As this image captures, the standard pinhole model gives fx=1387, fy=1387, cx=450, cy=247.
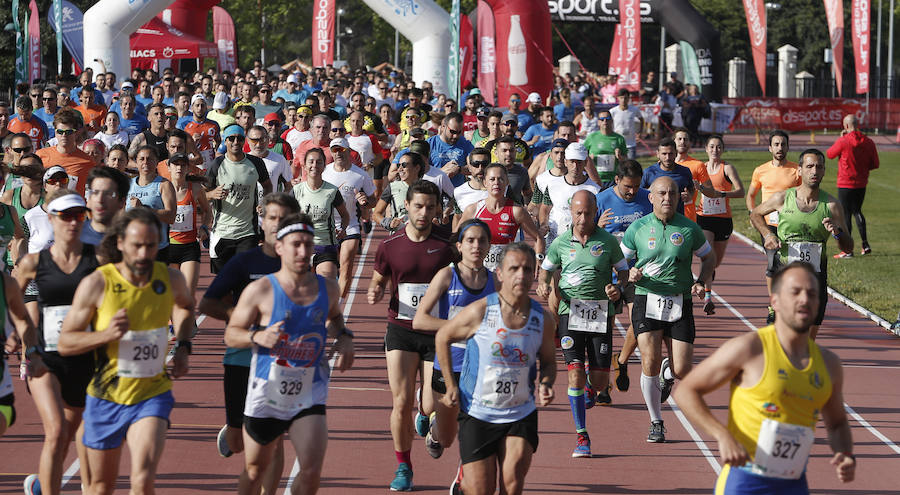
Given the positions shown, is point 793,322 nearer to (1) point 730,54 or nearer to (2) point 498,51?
(2) point 498,51

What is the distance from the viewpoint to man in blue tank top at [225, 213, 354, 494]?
6.46 m

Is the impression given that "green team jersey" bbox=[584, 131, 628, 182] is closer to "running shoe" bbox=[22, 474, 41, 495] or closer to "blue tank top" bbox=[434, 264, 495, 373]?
"blue tank top" bbox=[434, 264, 495, 373]

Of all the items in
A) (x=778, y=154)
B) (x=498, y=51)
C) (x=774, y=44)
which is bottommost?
(x=778, y=154)

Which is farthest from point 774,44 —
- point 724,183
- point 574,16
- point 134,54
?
point 724,183

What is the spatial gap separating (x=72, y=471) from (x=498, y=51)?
78.1 ft

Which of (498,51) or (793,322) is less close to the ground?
(498,51)

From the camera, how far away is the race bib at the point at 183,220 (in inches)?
458

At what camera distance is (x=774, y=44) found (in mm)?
79875

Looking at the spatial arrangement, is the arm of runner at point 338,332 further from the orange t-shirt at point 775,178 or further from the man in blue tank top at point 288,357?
the orange t-shirt at point 775,178

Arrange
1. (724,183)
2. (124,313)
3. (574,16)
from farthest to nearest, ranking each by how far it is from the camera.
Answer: (574,16) → (724,183) → (124,313)

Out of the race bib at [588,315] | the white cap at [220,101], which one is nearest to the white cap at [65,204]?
the race bib at [588,315]

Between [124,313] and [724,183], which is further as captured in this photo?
[724,183]

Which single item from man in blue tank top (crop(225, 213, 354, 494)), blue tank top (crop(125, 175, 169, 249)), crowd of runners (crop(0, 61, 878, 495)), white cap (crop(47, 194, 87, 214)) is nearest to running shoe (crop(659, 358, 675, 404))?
crowd of runners (crop(0, 61, 878, 495))

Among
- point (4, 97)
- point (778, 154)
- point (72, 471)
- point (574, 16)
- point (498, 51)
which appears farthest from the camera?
point (4, 97)
